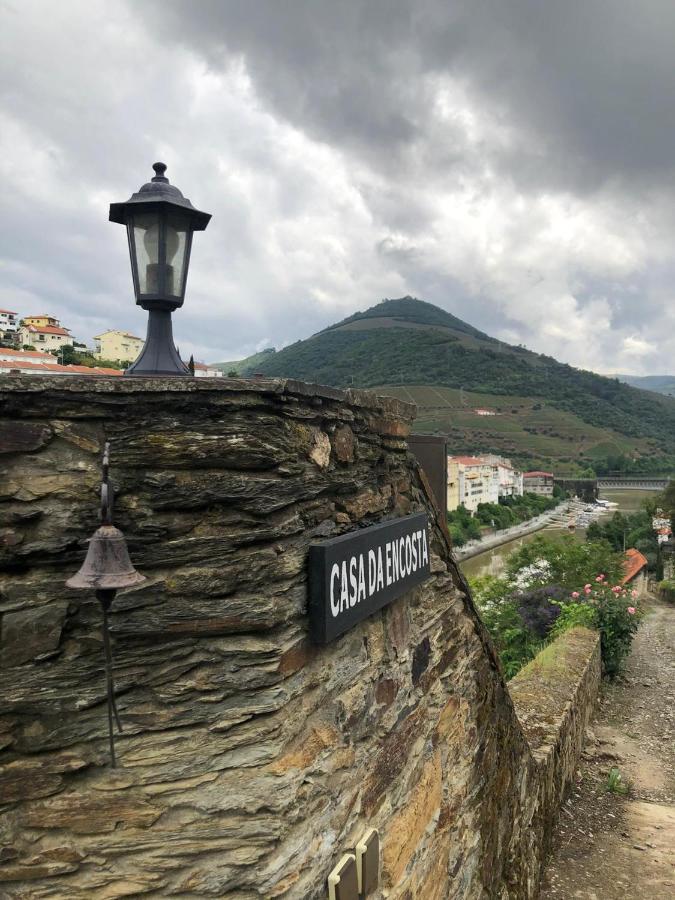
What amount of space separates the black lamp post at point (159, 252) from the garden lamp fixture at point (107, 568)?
120cm

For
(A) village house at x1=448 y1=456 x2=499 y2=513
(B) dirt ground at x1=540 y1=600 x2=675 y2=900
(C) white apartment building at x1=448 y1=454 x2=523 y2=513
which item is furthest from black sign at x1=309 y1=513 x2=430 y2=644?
(A) village house at x1=448 y1=456 x2=499 y2=513

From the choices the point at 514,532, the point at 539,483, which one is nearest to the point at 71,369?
the point at 514,532

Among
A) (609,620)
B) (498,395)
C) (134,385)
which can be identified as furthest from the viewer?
(498,395)

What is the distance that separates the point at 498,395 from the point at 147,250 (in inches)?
4297

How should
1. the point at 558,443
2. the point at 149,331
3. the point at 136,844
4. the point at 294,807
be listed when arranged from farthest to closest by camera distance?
1. the point at 558,443
2. the point at 149,331
3. the point at 294,807
4. the point at 136,844

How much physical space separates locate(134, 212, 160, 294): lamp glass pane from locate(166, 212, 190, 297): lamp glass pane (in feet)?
0.16

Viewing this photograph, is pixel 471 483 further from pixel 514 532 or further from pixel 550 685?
pixel 550 685

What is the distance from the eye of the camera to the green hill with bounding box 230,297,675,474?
87062 millimetres

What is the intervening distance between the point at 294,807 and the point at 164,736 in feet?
1.53

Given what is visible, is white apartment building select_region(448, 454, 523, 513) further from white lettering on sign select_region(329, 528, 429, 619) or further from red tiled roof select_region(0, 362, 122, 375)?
white lettering on sign select_region(329, 528, 429, 619)

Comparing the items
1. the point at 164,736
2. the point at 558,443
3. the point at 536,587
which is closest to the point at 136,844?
the point at 164,736

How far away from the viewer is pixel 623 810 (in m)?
5.88

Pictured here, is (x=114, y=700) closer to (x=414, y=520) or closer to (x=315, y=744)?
(x=315, y=744)

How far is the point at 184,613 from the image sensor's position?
1812 millimetres
